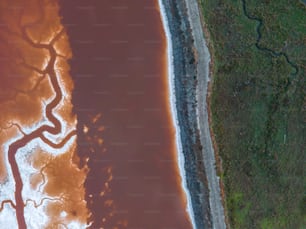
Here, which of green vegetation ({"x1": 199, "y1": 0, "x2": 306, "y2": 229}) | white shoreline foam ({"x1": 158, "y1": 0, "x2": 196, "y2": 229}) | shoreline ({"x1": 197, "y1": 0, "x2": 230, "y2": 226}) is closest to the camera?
green vegetation ({"x1": 199, "y1": 0, "x2": 306, "y2": 229})

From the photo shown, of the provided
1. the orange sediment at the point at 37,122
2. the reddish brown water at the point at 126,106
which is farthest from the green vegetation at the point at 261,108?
the orange sediment at the point at 37,122

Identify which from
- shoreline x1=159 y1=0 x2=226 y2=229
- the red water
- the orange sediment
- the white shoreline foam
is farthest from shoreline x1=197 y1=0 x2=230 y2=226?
the orange sediment

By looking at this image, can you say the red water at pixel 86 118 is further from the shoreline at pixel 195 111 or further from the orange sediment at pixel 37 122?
the shoreline at pixel 195 111

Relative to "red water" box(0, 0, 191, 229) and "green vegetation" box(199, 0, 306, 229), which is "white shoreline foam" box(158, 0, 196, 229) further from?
"green vegetation" box(199, 0, 306, 229)

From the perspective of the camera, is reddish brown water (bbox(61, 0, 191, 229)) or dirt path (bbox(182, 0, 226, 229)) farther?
reddish brown water (bbox(61, 0, 191, 229))

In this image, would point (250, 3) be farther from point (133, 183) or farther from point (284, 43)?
point (133, 183)

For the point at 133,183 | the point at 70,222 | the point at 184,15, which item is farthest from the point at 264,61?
the point at 70,222
